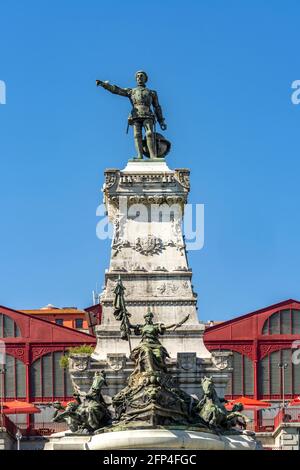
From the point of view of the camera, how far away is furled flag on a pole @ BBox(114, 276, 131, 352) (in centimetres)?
11581

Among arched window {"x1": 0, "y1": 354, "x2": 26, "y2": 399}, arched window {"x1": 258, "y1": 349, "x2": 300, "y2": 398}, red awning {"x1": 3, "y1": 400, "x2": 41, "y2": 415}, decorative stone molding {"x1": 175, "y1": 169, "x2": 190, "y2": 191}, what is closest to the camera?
decorative stone molding {"x1": 175, "y1": 169, "x2": 190, "y2": 191}

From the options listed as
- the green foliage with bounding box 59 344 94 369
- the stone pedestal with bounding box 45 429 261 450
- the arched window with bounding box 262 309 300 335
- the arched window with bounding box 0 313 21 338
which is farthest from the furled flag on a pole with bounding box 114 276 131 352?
the arched window with bounding box 262 309 300 335

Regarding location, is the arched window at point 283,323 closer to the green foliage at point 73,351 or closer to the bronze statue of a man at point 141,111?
the green foliage at point 73,351

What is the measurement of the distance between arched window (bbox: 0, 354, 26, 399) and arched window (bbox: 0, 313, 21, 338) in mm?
1908

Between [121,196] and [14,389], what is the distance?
104 ft

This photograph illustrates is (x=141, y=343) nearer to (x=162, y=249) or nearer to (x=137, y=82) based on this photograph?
(x=162, y=249)

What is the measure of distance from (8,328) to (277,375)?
2039 cm

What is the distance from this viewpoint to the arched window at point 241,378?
486 feet

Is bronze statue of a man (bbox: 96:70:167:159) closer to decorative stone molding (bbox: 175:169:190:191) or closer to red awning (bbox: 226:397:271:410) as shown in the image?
decorative stone molding (bbox: 175:169:190:191)

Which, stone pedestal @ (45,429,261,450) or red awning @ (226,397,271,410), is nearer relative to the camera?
stone pedestal @ (45,429,261,450)

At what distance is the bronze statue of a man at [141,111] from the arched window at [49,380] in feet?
95.1

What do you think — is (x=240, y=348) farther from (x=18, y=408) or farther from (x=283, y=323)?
(x=18, y=408)

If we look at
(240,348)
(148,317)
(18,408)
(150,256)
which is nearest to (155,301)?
(150,256)
